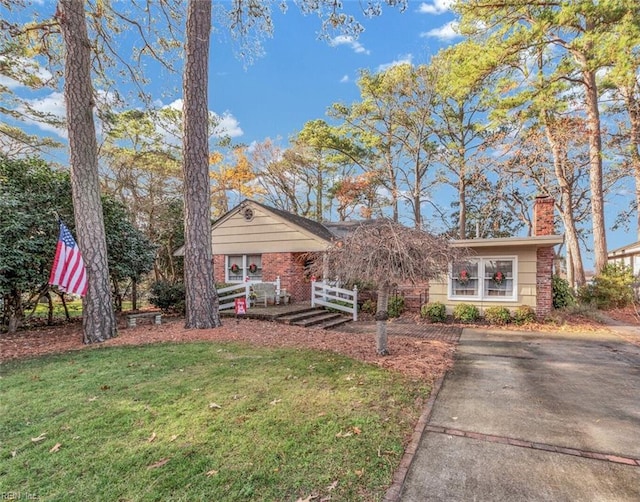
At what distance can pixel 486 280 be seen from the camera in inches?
432

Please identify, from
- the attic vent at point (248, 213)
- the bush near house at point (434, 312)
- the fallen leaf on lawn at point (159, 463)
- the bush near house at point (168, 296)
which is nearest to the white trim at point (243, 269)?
the attic vent at point (248, 213)

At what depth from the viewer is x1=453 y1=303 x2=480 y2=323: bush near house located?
10609 millimetres

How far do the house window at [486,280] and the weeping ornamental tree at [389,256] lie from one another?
17.0ft

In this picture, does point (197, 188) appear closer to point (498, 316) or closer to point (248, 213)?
point (248, 213)

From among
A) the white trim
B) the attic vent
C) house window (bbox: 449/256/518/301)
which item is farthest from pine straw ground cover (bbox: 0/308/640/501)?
the attic vent

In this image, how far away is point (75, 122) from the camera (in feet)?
23.0

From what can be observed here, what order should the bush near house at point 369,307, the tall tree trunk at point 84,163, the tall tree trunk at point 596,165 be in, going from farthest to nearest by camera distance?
the tall tree trunk at point 596,165 < the bush near house at point 369,307 < the tall tree trunk at point 84,163

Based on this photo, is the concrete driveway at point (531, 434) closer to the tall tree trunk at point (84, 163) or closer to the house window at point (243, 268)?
the tall tree trunk at point (84, 163)

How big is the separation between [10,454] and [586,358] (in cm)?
848

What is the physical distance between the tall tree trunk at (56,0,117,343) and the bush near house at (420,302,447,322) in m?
8.80

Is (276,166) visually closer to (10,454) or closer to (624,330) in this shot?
(624,330)

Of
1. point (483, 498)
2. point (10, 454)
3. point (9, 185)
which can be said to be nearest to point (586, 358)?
point (483, 498)

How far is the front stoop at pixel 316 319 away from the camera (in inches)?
375

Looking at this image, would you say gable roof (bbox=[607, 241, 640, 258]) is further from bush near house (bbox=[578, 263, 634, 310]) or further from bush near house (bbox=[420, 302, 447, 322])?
bush near house (bbox=[420, 302, 447, 322])
